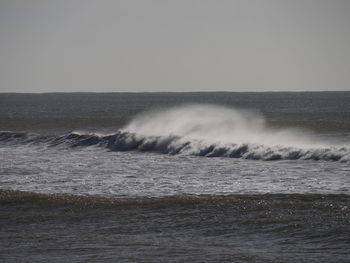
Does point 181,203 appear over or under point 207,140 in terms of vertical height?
under

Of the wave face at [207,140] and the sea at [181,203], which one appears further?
the wave face at [207,140]

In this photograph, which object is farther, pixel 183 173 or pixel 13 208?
pixel 183 173

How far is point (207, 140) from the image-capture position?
38.1 m

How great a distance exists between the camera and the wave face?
3219 cm

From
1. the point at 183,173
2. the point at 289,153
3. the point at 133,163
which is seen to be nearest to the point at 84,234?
the point at 183,173

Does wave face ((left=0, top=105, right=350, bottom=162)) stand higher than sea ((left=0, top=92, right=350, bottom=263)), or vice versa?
wave face ((left=0, top=105, right=350, bottom=162))

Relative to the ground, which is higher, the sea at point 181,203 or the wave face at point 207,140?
the wave face at point 207,140

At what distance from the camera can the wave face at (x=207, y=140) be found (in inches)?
1267

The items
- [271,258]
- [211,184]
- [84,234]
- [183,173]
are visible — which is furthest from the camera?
[183,173]

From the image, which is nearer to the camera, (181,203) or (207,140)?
(181,203)

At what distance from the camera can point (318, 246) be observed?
47.4 ft

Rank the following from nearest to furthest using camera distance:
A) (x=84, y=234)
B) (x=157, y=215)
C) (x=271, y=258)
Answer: (x=271, y=258), (x=84, y=234), (x=157, y=215)

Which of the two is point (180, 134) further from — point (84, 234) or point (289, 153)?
point (84, 234)

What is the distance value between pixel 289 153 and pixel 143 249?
18.5 meters
